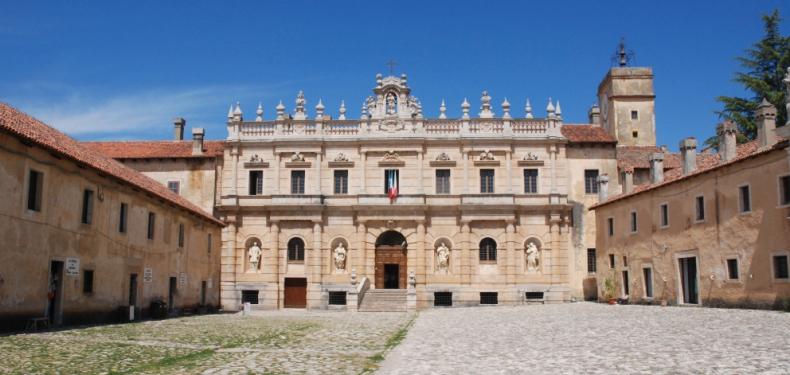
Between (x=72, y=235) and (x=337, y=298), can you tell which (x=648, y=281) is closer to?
(x=337, y=298)

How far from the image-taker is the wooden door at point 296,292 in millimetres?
42906

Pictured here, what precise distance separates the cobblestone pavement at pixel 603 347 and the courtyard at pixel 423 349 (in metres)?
0.02

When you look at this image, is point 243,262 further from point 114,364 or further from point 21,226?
point 114,364

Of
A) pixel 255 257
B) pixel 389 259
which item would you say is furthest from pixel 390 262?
pixel 255 257

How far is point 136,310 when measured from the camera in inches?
1084

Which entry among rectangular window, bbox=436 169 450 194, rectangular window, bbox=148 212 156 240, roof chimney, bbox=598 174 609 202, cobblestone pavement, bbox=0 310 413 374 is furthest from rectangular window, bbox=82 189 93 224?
roof chimney, bbox=598 174 609 202

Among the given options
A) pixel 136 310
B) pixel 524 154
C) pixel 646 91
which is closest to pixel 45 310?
pixel 136 310

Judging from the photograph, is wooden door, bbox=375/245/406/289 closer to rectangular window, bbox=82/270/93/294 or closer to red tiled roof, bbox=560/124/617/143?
red tiled roof, bbox=560/124/617/143

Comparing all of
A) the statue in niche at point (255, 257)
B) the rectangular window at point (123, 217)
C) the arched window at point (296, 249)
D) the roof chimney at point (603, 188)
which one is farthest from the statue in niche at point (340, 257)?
the rectangular window at point (123, 217)

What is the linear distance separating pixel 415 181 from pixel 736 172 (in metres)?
19.2

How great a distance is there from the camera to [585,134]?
149 ft

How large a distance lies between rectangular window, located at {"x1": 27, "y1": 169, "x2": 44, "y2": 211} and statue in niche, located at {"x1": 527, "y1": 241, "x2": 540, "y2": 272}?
28.4 metres

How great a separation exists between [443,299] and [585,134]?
13.6 m

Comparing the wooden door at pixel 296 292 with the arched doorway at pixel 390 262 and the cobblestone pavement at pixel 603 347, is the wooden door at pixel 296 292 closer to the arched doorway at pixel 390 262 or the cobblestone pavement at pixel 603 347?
the arched doorway at pixel 390 262
